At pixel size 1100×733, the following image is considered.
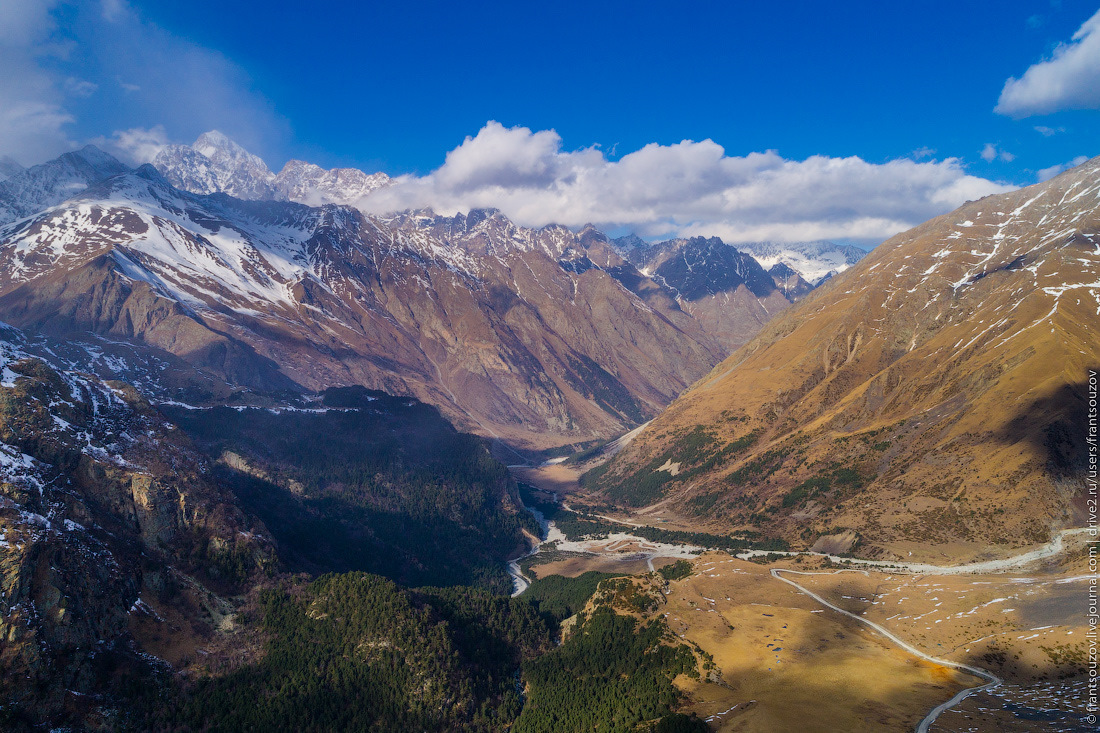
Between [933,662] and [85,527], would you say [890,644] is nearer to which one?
[933,662]

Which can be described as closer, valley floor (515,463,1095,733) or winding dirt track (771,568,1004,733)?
winding dirt track (771,568,1004,733)

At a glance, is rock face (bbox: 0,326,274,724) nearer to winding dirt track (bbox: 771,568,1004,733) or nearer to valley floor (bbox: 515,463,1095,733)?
valley floor (bbox: 515,463,1095,733)

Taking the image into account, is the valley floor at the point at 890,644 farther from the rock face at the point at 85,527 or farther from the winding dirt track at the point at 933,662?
the rock face at the point at 85,527

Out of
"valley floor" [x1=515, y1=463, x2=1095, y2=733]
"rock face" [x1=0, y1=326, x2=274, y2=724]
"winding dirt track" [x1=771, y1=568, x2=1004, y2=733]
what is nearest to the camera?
"winding dirt track" [x1=771, y1=568, x2=1004, y2=733]

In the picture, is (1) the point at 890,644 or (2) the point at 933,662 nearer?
(2) the point at 933,662

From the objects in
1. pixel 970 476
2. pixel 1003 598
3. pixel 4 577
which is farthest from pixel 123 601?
pixel 970 476

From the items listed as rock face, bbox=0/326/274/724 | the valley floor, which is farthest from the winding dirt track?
rock face, bbox=0/326/274/724

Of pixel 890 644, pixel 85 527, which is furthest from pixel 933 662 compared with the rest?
pixel 85 527

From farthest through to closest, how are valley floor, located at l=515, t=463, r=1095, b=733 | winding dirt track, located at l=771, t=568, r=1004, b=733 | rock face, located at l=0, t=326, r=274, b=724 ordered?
rock face, located at l=0, t=326, r=274, b=724
valley floor, located at l=515, t=463, r=1095, b=733
winding dirt track, located at l=771, t=568, r=1004, b=733

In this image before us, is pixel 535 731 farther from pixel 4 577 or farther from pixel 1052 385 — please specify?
pixel 1052 385
